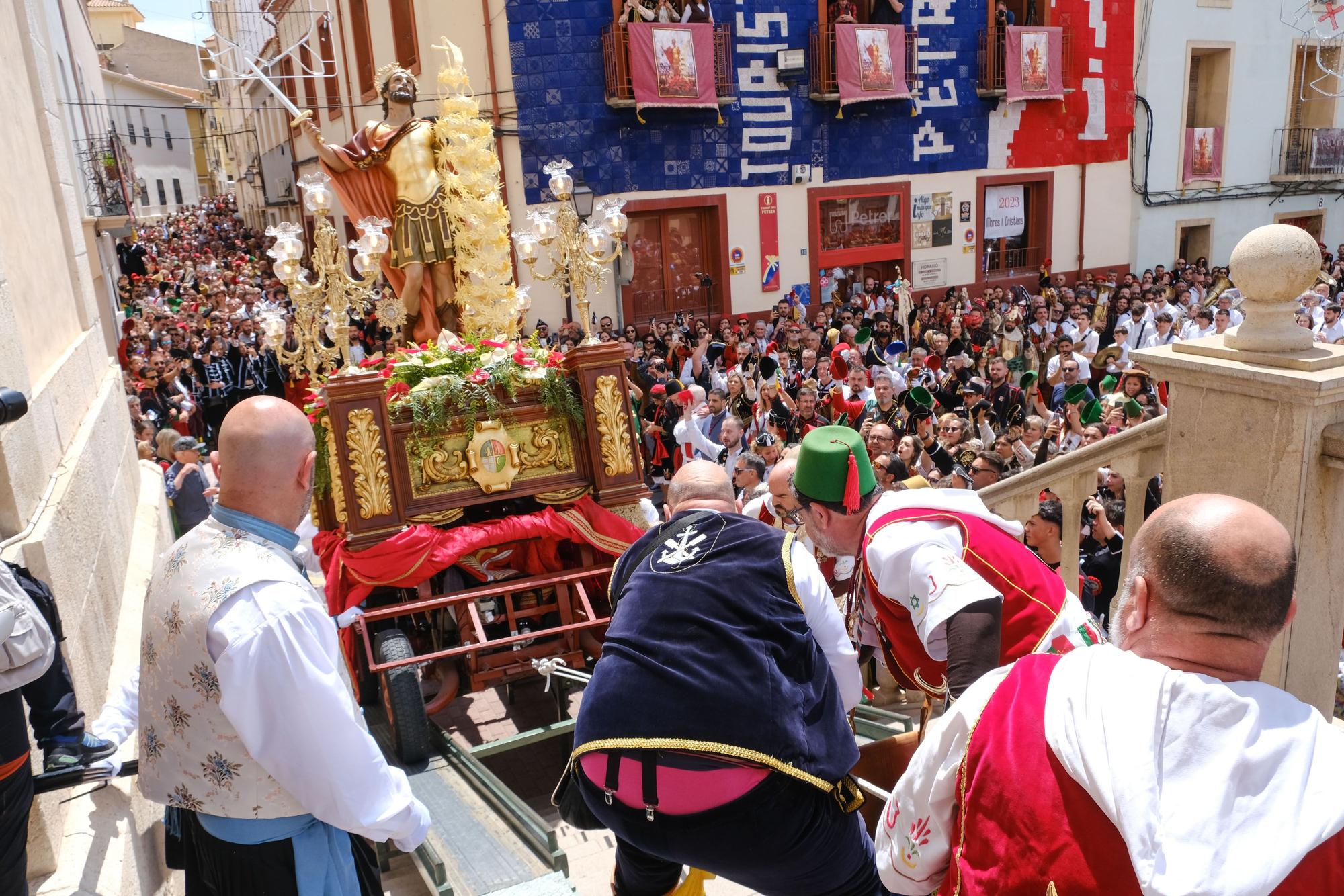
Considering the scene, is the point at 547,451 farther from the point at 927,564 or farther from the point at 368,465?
the point at 927,564

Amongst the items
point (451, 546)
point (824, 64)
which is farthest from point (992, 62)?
point (451, 546)

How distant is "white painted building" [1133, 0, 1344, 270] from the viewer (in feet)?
68.7

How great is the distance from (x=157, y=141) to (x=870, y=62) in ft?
145

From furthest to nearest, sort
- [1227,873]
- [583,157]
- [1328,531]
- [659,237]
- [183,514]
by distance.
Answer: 1. [659,237]
2. [583,157]
3. [183,514]
4. [1328,531]
5. [1227,873]

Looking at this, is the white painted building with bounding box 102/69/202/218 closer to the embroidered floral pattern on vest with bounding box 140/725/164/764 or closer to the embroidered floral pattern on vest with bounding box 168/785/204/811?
the embroidered floral pattern on vest with bounding box 140/725/164/764

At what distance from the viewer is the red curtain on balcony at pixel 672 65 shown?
15.5 m

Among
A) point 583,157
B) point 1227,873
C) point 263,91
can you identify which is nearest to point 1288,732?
point 1227,873

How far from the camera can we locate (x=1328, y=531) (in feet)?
10.3

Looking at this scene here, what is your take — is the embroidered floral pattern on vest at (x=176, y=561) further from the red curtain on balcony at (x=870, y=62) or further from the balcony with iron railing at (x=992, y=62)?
the balcony with iron railing at (x=992, y=62)

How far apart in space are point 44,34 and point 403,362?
144 inches

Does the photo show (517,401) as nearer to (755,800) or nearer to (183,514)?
(183,514)

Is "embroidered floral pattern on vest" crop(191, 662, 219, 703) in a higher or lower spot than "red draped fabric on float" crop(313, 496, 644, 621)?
higher

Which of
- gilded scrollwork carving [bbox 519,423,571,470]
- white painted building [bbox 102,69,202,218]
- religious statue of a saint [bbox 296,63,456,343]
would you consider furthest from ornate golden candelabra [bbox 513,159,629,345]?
white painted building [bbox 102,69,202,218]

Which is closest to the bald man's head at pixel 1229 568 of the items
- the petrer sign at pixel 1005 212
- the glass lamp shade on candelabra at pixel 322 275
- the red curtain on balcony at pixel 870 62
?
the glass lamp shade on candelabra at pixel 322 275
